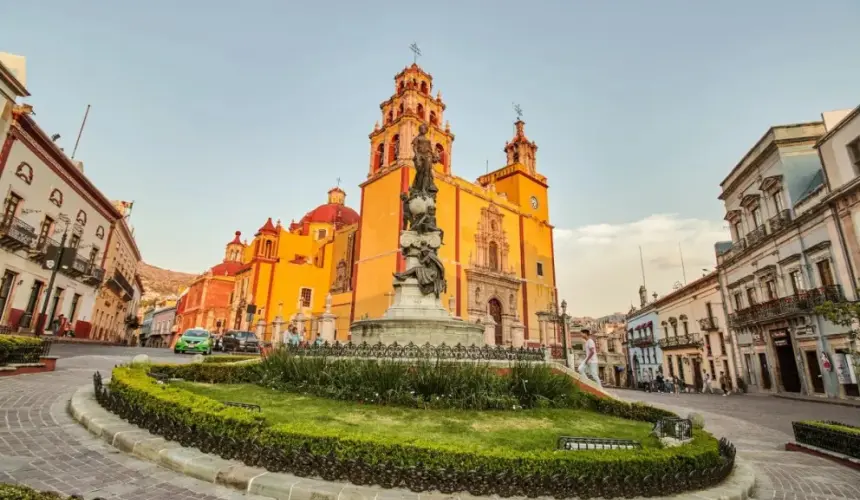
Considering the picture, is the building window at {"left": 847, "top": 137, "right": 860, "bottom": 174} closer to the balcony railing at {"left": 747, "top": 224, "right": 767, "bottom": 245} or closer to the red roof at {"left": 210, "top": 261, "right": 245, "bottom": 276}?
the balcony railing at {"left": 747, "top": 224, "right": 767, "bottom": 245}

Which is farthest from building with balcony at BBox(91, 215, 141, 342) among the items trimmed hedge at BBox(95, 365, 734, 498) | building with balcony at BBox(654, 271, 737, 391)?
building with balcony at BBox(654, 271, 737, 391)

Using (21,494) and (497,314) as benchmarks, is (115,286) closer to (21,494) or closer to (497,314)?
(497,314)

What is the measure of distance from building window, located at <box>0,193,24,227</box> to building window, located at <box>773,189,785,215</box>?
122 ft

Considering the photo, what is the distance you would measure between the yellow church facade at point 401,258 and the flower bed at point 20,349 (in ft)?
56.7

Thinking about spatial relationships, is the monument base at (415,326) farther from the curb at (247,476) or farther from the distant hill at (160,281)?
the distant hill at (160,281)

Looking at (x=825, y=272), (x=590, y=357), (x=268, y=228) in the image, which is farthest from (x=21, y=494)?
(x=268, y=228)

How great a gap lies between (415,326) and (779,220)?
2123 centimetres

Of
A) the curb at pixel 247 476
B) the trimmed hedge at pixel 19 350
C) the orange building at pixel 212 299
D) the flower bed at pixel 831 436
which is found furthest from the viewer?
the orange building at pixel 212 299

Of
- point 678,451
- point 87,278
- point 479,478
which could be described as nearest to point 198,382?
point 479,478

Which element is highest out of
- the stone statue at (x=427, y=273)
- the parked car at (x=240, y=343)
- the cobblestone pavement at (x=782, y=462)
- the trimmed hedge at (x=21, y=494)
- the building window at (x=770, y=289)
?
the building window at (x=770, y=289)

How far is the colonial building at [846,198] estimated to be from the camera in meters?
16.4

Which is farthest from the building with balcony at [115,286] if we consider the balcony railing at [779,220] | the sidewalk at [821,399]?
the balcony railing at [779,220]

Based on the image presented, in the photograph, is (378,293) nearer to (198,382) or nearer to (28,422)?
(198,382)

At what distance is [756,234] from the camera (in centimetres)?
2298
